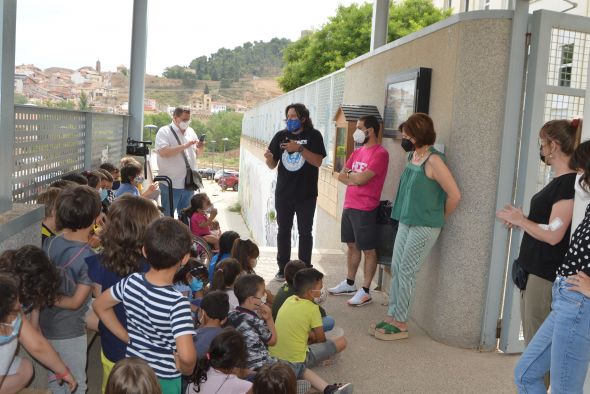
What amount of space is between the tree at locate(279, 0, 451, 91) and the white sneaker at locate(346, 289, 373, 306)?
111ft

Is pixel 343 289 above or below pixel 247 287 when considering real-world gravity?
below

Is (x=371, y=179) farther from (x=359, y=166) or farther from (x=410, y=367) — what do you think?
(x=410, y=367)

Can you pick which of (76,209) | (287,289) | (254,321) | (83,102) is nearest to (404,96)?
(287,289)

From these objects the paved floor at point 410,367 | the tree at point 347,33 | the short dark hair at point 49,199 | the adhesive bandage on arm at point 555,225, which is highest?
the tree at point 347,33

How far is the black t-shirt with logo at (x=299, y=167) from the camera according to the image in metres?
6.93

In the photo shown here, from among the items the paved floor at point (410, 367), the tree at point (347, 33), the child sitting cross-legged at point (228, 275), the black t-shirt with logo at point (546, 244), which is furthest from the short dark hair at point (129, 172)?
the tree at point (347, 33)

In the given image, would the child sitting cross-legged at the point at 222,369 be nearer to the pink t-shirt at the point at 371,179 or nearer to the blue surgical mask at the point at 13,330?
the blue surgical mask at the point at 13,330

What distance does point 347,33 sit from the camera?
1631 inches

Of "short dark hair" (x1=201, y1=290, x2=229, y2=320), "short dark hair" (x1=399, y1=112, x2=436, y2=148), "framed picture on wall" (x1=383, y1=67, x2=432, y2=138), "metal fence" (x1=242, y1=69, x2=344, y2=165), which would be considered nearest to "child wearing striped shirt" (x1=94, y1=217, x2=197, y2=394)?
"short dark hair" (x1=201, y1=290, x2=229, y2=320)

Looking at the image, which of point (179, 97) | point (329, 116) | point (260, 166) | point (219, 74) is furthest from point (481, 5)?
point (219, 74)

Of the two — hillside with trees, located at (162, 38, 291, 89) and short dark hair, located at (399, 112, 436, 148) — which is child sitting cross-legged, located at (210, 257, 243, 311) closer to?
short dark hair, located at (399, 112, 436, 148)

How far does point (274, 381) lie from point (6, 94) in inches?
82.6

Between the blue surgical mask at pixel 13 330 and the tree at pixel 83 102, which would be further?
the tree at pixel 83 102

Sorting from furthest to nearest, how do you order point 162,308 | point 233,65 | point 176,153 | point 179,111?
point 233,65
point 179,111
point 176,153
point 162,308
